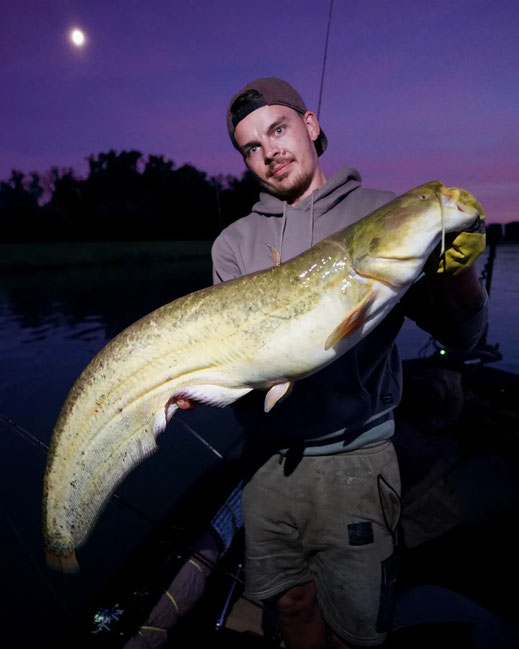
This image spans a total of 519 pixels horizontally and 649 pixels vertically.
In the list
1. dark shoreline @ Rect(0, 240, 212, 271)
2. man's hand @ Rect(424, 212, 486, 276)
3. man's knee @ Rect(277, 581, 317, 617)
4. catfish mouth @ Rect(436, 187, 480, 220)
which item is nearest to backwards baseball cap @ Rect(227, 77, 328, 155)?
catfish mouth @ Rect(436, 187, 480, 220)

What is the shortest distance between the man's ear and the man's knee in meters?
2.92

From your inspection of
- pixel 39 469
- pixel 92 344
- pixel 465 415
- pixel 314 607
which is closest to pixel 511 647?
pixel 314 607

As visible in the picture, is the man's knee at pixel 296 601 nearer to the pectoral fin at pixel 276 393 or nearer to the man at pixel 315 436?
the man at pixel 315 436

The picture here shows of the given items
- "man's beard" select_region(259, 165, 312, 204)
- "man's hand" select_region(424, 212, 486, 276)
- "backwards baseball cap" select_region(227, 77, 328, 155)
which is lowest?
"man's hand" select_region(424, 212, 486, 276)

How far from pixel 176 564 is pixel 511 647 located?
2492mm

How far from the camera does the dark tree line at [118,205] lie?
5806 cm

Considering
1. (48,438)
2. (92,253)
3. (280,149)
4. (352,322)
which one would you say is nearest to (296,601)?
(352,322)

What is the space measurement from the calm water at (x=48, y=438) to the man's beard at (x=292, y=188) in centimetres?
280

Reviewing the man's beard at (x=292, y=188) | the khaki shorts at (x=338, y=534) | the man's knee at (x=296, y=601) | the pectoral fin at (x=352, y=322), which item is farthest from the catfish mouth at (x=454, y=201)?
the man's knee at (x=296, y=601)

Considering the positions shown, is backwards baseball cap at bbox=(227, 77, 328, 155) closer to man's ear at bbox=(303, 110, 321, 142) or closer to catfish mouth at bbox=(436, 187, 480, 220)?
man's ear at bbox=(303, 110, 321, 142)

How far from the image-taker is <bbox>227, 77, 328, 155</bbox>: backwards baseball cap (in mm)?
2252

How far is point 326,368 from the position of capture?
207 cm

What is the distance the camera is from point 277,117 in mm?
2238

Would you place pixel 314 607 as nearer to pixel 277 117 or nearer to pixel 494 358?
pixel 277 117
